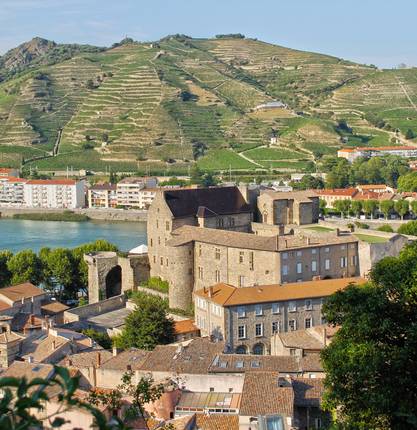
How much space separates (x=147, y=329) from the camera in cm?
2250

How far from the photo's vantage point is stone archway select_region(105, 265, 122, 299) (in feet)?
101

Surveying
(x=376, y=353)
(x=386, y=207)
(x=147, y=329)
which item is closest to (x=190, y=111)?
(x=386, y=207)

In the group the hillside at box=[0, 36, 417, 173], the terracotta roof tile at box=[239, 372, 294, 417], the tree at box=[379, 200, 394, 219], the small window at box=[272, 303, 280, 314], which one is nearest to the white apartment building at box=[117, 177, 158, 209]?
the hillside at box=[0, 36, 417, 173]

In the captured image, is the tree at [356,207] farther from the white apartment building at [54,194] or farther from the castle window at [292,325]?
the castle window at [292,325]

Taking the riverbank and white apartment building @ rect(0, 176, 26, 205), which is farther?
white apartment building @ rect(0, 176, 26, 205)

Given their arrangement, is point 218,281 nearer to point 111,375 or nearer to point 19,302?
point 19,302

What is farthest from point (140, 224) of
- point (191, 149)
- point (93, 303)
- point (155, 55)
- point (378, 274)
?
point (155, 55)

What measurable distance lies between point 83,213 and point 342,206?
25.7m

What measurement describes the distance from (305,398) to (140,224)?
4978 cm

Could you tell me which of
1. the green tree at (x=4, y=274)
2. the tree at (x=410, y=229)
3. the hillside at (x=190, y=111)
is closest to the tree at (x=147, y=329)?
the green tree at (x=4, y=274)

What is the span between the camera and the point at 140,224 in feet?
210

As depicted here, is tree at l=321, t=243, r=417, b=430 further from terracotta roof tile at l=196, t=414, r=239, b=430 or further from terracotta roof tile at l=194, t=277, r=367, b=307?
terracotta roof tile at l=194, t=277, r=367, b=307

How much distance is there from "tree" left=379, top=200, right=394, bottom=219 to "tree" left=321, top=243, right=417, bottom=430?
43.9m

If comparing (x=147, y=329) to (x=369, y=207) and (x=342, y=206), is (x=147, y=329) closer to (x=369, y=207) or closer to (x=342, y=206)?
(x=369, y=207)
